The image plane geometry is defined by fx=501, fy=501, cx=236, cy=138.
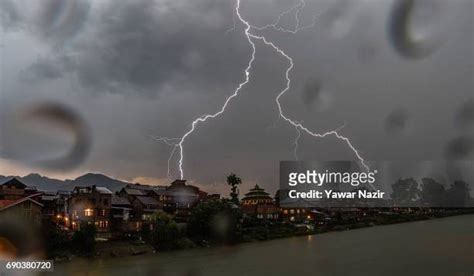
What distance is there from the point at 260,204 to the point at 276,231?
347 inches

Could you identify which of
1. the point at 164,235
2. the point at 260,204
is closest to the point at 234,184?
the point at 260,204

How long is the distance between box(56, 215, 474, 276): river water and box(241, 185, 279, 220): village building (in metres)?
11.0

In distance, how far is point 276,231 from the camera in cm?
2614

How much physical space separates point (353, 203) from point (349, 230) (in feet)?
23.3

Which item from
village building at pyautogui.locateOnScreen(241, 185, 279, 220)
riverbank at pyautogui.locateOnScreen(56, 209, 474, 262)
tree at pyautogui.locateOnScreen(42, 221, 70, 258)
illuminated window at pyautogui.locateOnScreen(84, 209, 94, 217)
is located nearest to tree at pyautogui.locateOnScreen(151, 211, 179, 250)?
riverbank at pyautogui.locateOnScreen(56, 209, 474, 262)

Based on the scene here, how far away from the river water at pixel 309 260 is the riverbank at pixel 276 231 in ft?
2.30

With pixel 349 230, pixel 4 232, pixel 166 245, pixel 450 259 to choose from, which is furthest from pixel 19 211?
pixel 349 230

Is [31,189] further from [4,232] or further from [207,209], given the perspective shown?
[207,209]

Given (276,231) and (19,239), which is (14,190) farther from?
(276,231)

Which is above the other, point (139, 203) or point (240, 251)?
point (139, 203)

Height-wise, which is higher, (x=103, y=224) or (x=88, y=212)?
(x=88, y=212)

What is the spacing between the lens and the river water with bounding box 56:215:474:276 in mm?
15391

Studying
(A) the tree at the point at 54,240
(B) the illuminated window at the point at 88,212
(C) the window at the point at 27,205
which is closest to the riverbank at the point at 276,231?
(A) the tree at the point at 54,240

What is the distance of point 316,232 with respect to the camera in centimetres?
2880
